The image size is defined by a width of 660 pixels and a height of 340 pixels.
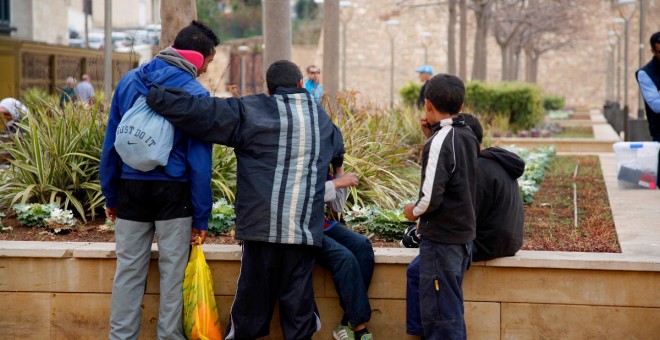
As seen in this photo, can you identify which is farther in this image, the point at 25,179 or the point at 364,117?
the point at 364,117

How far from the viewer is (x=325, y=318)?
5879 mm

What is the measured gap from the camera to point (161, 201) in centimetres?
530

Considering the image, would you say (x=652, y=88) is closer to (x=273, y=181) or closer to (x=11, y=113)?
(x=273, y=181)

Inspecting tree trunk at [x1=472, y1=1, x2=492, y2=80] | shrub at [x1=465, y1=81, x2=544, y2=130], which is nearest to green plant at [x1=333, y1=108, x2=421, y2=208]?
shrub at [x1=465, y1=81, x2=544, y2=130]

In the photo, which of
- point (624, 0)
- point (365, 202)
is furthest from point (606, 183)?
point (624, 0)

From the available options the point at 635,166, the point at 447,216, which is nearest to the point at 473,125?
the point at 447,216

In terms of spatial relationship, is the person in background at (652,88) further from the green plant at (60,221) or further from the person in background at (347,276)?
the green plant at (60,221)

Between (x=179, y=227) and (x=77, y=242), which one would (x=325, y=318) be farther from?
(x=77, y=242)

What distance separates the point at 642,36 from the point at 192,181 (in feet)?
65.9

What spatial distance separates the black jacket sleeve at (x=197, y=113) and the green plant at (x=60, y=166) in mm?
2290

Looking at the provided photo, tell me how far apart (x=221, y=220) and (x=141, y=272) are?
4.57 feet

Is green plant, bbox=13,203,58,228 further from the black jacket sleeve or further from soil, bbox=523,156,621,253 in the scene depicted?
soil, bbox=523,156,621,253

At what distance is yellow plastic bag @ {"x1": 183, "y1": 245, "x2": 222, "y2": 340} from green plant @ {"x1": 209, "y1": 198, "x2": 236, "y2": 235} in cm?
129

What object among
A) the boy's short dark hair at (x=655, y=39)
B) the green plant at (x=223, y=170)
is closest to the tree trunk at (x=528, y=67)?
the boy's short dark hair at (x=655, y=39)
